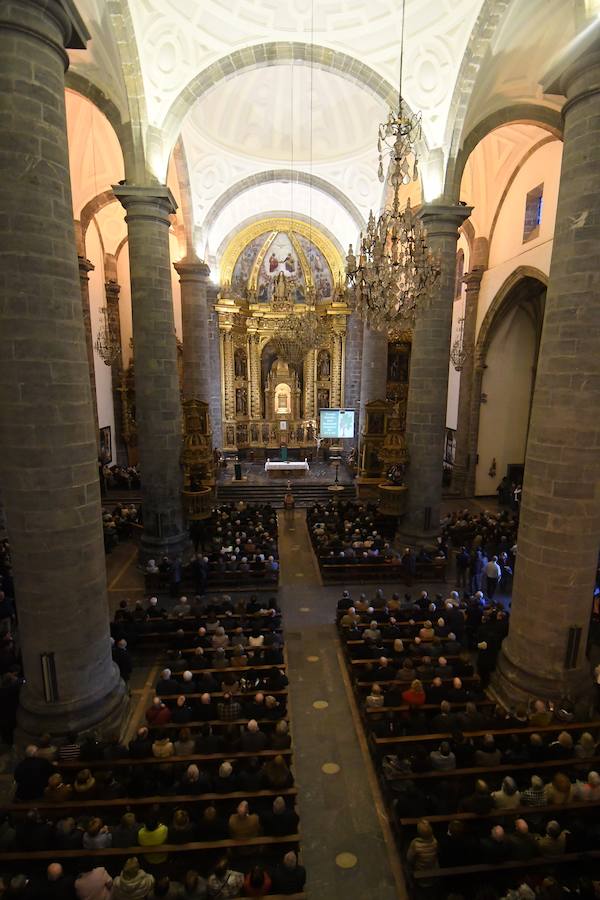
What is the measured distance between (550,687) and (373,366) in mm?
14326

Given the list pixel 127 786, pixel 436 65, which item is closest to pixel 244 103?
pixel 436 65

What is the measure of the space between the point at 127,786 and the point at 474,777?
3.96 meters

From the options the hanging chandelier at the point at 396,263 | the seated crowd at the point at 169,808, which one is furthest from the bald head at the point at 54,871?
the hanging chandelier at the point at 396,263

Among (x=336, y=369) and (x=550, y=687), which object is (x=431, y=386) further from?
(x=336, y=369)

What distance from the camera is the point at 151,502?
485 inches

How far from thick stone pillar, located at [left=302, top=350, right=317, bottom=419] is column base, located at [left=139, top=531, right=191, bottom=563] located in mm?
15937

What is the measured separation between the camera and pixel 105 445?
22.1 meters

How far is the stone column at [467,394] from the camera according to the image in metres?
19.5

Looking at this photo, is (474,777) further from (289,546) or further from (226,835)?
(289,546)

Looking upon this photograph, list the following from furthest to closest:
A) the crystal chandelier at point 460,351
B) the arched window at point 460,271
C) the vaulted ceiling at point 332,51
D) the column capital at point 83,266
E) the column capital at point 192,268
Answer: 1. the arched window at point 460,271
2. the crystal chandelier at point 460,351
3. the column capital at point 192,268
4. the column capital at point 83,266
5. the vaulted ceiling at point 332,51

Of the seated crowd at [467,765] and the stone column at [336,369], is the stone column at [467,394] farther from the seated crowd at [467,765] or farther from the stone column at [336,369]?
the seated crowd at [467,765]

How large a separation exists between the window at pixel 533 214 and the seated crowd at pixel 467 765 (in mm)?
12981

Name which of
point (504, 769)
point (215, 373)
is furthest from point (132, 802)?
point (215, 373)

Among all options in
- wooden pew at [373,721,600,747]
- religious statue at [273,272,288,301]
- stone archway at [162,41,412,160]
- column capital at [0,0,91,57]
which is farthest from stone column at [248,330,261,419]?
wooden pew at [373,721,600,747]
